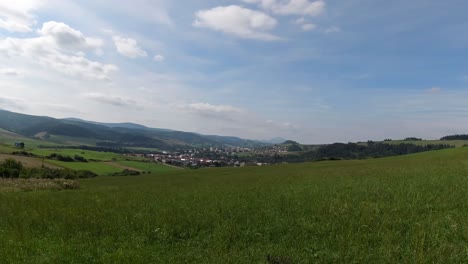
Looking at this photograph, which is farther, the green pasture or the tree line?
the green pasture

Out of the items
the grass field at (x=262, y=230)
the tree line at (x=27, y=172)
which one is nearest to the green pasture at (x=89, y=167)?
the tree line at (x=27, y=172)

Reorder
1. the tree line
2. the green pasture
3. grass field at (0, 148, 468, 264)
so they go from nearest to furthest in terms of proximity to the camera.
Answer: grass field at (0, 148, 468, 264) < the tree line < the green pasture

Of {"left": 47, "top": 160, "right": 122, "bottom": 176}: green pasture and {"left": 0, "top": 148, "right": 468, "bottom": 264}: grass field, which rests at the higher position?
{"left": 0, "top": 148, "right": 468, "bottom": 264}: grass field

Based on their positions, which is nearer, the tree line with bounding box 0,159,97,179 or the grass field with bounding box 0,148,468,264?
the grass field with bounding box 0,148,468,264

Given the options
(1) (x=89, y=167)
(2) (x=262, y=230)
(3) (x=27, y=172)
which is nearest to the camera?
(2) (x=262, y=230)

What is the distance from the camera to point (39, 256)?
10914 mm

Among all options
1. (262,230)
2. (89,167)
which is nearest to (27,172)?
(89,167)

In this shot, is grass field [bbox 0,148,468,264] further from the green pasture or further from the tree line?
the green pasture

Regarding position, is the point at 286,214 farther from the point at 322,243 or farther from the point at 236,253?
the point at 236,253

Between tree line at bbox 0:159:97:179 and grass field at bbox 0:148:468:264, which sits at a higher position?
grass field at bbox 0:148:468:264

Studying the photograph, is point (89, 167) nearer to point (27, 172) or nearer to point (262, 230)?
point (27, 172)

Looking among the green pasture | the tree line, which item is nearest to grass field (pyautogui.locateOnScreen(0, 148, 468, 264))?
the tree line

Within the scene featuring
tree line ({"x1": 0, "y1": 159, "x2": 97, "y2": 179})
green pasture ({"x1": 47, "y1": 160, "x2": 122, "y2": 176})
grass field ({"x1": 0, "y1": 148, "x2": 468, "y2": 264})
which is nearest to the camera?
grass field ({"x1": 0, "y1": 148, "x2": 468, "y2": 264})

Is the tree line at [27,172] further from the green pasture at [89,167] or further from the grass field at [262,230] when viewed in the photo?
the grass field at [262,230]
